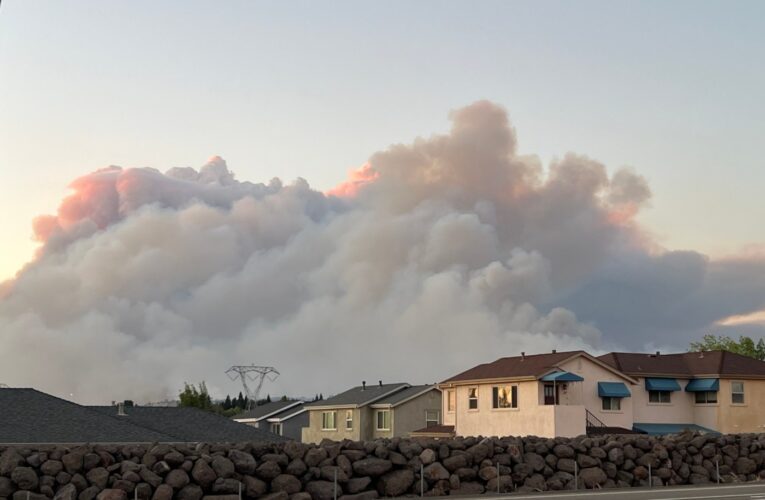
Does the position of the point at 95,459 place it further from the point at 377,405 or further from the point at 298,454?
the point at 377,405

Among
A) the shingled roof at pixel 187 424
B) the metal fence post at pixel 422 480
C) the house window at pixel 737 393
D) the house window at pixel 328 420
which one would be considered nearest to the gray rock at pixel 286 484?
the metal fence post at pixel 422 480

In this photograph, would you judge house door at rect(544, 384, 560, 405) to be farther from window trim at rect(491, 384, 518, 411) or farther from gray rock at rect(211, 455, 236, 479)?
gray rock at rect(211, 455, 236, 479)

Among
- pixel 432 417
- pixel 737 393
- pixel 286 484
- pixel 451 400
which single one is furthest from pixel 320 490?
pixel 432 417

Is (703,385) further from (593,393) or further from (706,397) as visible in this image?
(593,393)

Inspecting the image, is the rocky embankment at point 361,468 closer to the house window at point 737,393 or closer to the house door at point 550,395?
the house door at point 550,395

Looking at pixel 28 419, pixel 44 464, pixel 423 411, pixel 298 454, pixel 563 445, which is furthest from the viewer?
pixel 423 411

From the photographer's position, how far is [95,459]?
2811cm

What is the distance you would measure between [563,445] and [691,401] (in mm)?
42641

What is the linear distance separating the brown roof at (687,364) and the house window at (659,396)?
4.76 feet

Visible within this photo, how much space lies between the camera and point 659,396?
74812mm

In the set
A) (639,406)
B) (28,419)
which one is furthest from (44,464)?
(639,406)

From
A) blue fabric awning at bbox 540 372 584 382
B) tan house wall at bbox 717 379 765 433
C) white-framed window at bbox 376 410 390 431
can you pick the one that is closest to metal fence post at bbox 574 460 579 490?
blue fabric awning at bbox 540 372 584 382

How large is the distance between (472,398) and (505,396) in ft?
12.8

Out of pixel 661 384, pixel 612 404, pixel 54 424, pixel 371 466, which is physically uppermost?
pixel 661 384
